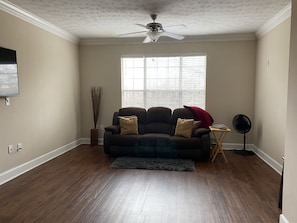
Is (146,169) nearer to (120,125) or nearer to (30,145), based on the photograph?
(120,125)

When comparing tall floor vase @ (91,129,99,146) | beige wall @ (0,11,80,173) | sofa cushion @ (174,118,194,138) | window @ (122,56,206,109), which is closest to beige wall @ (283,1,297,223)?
sofa cushion @ (174,118,194,138)

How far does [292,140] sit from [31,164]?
156 inches

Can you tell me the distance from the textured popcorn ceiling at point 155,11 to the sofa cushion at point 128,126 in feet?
6.23

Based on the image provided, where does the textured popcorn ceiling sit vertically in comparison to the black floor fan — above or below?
above

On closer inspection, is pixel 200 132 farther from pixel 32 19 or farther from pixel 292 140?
pixel 32 19

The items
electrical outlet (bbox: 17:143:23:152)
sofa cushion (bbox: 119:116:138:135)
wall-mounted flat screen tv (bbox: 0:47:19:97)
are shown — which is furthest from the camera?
sofa cushion (bbox: 119:116:138:135)

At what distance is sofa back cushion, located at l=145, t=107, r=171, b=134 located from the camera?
527 cm

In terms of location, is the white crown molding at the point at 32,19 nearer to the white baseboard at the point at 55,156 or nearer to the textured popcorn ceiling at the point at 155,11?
the textured popcorn ceiling at the point at 155,11

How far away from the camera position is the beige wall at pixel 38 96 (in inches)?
141

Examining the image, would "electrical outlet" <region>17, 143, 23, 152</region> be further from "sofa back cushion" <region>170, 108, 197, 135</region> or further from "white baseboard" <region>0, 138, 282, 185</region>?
"sofa back cushion" <region>170, 108, 197, 135</region>

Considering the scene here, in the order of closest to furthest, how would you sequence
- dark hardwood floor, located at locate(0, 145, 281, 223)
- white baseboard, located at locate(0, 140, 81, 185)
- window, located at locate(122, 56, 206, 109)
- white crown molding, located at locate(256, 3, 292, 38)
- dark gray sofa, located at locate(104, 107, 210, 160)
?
1. dark hardwood floor, located at locate(0, 145, 281, 223)
2. white baseboard, located at locate(0, 140, 81, 185)
3. white crown molding, located at locate(256, 3, 292, 38)
4. dark gray sofa, located at locate(104, 107, 210, 160)
5. window, located at locate(122, 56, 206, 109)

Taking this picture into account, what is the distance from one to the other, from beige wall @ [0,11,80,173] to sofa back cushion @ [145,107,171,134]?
1891 millimetres

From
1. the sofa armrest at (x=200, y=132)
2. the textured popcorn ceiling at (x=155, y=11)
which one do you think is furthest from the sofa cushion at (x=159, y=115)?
the textured popcorn ceiling at (x=155, y=11)

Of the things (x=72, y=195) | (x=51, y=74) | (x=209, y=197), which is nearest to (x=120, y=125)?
(x=51, y=74)
